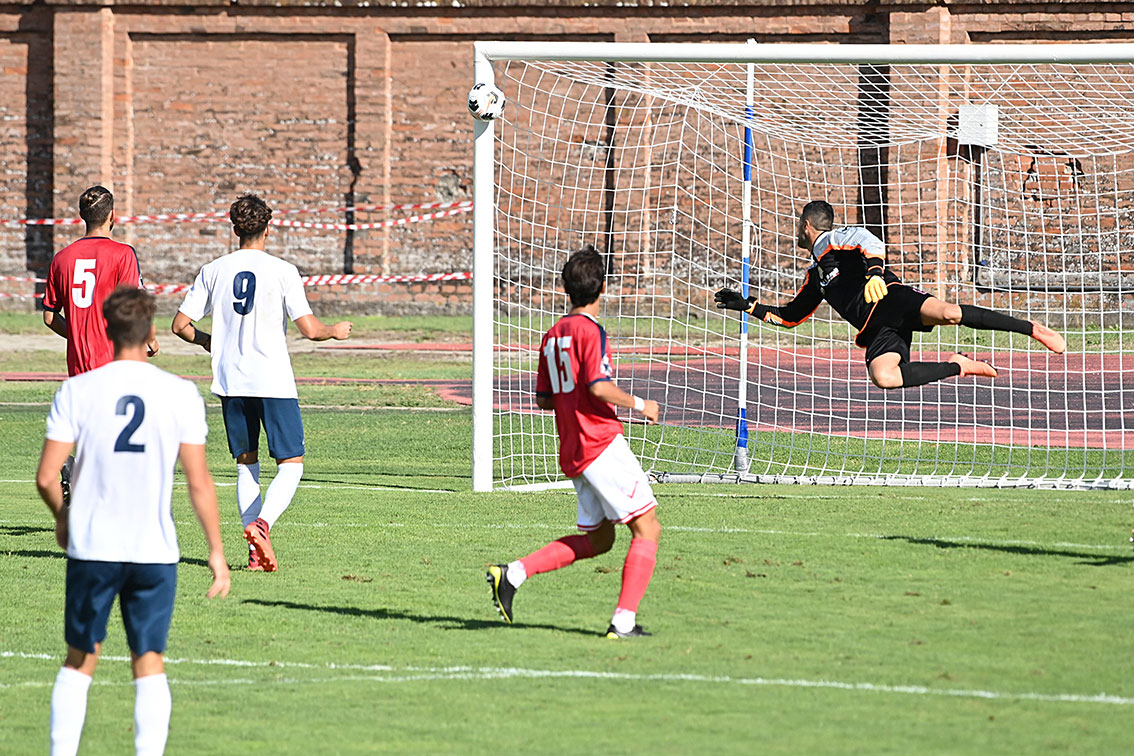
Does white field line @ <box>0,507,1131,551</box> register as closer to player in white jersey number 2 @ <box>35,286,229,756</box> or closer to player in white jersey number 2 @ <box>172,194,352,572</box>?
player in white jersey number 2 @ <box>172,194,352,572</box>

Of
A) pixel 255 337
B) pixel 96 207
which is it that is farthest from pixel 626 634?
pixel 96 207

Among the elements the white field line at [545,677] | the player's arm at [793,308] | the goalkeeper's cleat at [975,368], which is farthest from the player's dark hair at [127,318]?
the goalkeeper's cleat at [975,368]

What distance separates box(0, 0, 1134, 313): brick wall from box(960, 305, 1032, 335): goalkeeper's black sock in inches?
723

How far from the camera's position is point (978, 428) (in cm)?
1580

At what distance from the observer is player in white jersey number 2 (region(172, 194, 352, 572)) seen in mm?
8688

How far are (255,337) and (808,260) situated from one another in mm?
11259

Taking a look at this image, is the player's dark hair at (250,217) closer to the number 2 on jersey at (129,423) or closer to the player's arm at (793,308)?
the player's arm at (793,308)

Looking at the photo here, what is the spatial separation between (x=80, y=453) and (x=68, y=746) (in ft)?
2.87

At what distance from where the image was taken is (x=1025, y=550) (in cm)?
897

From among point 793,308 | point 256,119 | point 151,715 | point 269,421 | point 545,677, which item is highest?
Result: point 256,119

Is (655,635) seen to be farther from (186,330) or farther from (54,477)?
(186,330)

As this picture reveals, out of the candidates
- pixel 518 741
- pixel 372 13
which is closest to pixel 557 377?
pixel 518 741

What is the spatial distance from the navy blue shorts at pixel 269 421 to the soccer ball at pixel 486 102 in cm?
382

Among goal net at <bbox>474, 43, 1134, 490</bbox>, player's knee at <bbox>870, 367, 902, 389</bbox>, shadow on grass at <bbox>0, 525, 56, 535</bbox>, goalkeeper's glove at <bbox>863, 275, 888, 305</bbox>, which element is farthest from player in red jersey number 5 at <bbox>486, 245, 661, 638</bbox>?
goal net at <bbox>474, 43, 1134, 490</bbox>
